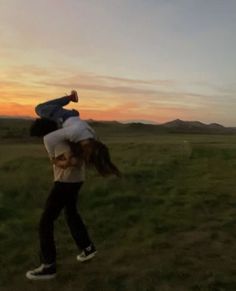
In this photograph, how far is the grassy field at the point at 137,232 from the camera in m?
6.09

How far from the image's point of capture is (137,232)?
8.36 m

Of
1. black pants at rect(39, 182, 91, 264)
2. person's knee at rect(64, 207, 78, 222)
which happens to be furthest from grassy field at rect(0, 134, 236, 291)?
person's knee at rect(64, 207, 78, 222)

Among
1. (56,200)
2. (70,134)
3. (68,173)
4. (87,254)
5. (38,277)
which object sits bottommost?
(38,277)

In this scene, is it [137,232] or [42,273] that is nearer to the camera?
[42,273]

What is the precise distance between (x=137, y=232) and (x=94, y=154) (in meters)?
2.72

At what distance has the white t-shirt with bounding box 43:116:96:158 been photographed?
5922mm

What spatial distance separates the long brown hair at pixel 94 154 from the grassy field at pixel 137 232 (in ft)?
4.15

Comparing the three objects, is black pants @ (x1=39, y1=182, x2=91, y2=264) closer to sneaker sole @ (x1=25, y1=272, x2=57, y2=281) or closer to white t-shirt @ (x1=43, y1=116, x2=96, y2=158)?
sneaker sole @ (x1=25, y1=272, x2=57, y2=281)

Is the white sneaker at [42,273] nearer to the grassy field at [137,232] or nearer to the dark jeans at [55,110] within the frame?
the grassy field at [137,232]

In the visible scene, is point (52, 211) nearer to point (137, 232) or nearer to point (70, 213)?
point (70, 213)

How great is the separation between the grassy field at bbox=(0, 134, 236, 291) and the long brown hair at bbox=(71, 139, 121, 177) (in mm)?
1265

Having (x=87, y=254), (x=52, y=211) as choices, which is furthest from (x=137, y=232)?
(x=52, y=211)

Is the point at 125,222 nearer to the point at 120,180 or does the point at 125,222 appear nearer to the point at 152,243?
the point at 152,243

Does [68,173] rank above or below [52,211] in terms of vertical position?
above
